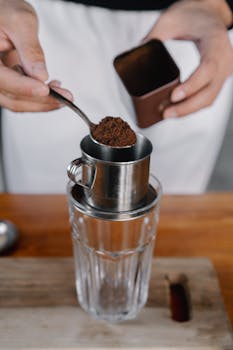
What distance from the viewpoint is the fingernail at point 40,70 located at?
785 millimetres

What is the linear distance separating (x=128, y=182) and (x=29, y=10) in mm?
397

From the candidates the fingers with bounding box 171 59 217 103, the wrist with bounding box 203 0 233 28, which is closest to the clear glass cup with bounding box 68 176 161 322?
the fingers with bounding box 171 59 217 103

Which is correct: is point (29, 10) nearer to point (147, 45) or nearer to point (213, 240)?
point (147, 45)

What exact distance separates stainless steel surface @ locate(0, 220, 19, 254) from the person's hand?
1.04ft

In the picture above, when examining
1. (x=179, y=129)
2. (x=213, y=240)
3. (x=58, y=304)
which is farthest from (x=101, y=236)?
(x=179, y=129)

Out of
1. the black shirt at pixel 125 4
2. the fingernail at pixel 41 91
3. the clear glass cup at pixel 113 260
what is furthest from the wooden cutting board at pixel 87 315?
the black shirt at pixel 125 4

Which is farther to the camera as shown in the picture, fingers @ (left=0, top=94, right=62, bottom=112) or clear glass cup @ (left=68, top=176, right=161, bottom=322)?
fingers @ (left=0, top=94, right=62, bottom=112)

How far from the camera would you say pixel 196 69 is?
2.78 ft

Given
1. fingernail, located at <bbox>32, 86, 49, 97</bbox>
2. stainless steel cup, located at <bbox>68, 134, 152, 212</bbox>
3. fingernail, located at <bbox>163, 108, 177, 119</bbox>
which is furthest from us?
fingernail, located at <bbox>163, 108, 177, 119</bbox>

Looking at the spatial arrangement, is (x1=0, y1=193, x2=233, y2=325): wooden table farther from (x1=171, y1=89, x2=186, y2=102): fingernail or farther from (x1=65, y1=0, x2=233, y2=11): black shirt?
(x1=65, y1=0, x2=233, y2=11): black shirt

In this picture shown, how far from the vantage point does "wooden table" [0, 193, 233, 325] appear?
2.46ft

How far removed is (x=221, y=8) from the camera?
2.73 ft

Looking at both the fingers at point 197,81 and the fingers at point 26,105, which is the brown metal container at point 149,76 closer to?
the fingers at point 197,81

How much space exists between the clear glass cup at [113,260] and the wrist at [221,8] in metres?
0.36
